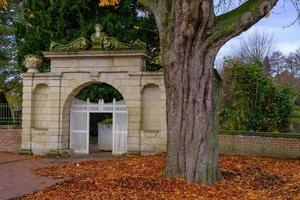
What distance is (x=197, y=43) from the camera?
10180 mm


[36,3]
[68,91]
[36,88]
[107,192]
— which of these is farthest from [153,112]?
[36,3]

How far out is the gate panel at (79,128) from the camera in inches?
690

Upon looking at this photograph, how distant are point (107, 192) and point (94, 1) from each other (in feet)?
46.7

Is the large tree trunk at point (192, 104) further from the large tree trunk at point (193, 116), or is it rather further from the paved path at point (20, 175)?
the paved path at point (20, 175)

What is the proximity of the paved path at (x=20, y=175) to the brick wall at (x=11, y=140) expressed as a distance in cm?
73

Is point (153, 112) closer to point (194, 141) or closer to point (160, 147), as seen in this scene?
point (160, 147)


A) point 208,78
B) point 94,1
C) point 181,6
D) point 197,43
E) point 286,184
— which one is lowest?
point 286,184

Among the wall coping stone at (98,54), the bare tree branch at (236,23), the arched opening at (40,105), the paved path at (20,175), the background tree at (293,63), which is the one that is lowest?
the paved path at (20,175)

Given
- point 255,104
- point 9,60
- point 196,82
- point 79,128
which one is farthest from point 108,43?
point 9,60

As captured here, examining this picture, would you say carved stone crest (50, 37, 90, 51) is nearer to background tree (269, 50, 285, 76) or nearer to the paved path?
the paved path

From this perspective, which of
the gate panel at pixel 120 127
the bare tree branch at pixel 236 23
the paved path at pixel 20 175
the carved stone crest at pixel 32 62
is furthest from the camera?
the carved stone crest at pixel 32 62

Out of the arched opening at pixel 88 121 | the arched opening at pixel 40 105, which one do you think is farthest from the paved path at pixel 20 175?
the arched opening at pixel 40 105

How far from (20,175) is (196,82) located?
17.4 feet

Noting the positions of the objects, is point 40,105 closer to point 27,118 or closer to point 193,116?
point 27,118
